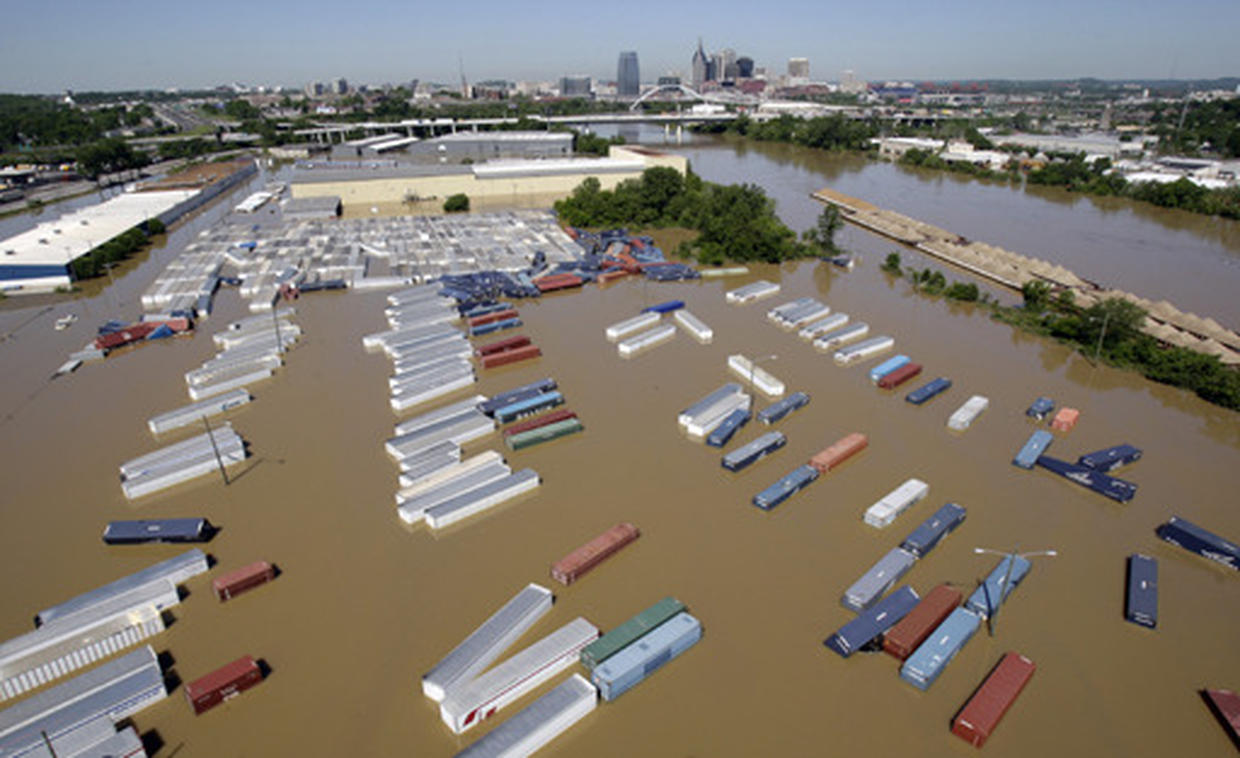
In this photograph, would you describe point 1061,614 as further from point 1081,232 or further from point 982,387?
point 1081,232

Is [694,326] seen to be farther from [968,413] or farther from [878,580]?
[878,580]

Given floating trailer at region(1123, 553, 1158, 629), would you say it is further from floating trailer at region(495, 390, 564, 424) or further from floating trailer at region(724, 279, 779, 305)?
floating trailer at region(724, 279, 779, 305)

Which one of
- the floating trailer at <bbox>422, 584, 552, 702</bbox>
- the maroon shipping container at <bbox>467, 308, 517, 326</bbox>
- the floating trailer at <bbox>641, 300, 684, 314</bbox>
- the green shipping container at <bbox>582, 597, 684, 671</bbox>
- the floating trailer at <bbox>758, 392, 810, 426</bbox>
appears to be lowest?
the green shipping container at <bbox>582, 597, 684, 671</bbox>

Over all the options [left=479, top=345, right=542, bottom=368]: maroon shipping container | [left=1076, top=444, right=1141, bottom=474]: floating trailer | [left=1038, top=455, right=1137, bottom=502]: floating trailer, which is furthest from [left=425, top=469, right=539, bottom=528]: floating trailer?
[left=1076, top=444, right=1141, bottom=474]: floating trailer

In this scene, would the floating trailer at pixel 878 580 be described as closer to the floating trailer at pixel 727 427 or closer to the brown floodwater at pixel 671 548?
the brown floodwater at pixel 671 548

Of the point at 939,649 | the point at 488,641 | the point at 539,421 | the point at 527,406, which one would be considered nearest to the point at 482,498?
the point at 539,421

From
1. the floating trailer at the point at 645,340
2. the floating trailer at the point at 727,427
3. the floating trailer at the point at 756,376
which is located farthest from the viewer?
the floating trailer at the point at 645,340

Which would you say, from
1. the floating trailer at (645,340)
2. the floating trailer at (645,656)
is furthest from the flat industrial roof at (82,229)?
the floating trailer at (645,656)

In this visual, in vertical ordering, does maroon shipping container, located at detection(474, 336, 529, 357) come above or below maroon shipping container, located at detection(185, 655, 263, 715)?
above
